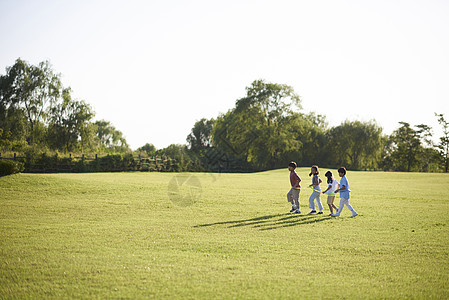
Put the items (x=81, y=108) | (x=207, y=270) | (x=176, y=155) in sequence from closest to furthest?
1. (x=207, y=270)
2. (x=176, y=155)
3. (x=81, y=108)

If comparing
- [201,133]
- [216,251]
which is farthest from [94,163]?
[201,133]

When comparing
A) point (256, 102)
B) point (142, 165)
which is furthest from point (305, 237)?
point (256, 102)

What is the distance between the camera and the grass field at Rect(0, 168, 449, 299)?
6.23 m

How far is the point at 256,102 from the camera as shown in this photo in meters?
64.4

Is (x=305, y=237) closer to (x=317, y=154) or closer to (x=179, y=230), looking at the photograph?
(x=179, y=230)

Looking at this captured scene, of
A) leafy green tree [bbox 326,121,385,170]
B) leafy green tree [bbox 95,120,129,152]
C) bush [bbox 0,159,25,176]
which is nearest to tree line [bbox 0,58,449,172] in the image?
leafy green tree [bbox 326,121,385,170]

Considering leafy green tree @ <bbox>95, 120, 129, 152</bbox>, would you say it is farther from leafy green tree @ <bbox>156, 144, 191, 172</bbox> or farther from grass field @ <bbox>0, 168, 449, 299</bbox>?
grass field @ <bbox>0, 168, 449, 299</bbox>

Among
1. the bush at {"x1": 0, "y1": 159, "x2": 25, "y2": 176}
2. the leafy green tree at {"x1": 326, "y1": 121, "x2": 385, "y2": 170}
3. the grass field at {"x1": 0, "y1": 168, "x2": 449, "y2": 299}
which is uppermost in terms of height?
the leafy green tree at {"x1": 326, "y1": 121, "x2": 385, "y2": 170}

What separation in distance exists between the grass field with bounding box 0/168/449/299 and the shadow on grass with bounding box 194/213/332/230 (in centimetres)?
4

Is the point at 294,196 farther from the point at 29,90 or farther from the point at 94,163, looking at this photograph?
the point at 29,90

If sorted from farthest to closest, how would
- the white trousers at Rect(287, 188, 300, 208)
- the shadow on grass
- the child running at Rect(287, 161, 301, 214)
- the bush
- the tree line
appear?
the tree line → the bush → the white trousers at Rect(287, 188, 300, 208) → the child running at Rect(287, 161, 301, 214) → the shadow on grass

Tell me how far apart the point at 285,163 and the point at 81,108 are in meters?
40.6

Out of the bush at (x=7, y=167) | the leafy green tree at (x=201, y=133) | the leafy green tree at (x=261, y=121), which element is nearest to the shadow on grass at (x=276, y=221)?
the bush at (x=7, y=167)

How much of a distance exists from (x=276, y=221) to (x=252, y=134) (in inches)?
1988
